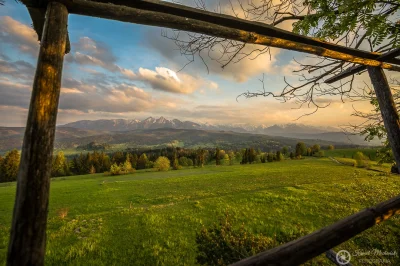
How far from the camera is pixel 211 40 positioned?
4.17 metres

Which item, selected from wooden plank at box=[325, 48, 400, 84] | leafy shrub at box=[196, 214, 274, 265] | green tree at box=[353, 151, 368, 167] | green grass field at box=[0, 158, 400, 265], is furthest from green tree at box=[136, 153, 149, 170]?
wooden plank at box=[325, 48, 400, 84]

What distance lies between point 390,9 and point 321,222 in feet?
40.1

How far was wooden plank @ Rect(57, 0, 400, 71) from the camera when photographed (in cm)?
244

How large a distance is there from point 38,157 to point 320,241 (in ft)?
10.5

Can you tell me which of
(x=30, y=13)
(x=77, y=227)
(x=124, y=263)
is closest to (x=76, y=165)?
(x=77, y=227)

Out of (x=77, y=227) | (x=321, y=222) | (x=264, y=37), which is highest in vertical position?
(x=264, y=37)

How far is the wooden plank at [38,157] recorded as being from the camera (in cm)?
176

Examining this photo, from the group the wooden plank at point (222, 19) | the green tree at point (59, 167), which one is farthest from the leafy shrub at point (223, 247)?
the green tree at point (59, 167)

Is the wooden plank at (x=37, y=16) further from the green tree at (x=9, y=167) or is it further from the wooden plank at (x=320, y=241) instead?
the green tree at (x=9, y=167)

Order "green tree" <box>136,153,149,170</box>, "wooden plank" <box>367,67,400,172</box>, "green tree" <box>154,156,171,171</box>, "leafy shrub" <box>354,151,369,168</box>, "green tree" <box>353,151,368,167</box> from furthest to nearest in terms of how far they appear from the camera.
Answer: "green tree" <box>136,153,149,170</box> → "green tree" <box>154,156,171,171</box> → "green tree" <box>353,151,368,167</box> → "leafy shrub" <box>354,151,369,168</box> → "wooden plank" <box>367,67,400,172</box>

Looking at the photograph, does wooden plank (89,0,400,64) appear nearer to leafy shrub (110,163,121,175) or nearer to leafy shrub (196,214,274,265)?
leafy shrub (196,214,274,265)

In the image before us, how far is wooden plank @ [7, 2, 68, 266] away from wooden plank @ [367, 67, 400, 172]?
6127 millimetres

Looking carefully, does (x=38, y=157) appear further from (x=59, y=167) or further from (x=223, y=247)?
(x=59, y=167)

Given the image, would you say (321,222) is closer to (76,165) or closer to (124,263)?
(124,263)
